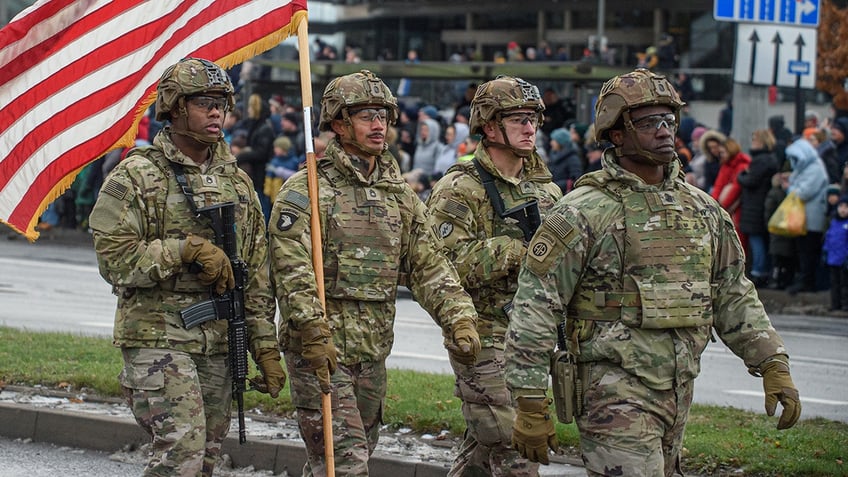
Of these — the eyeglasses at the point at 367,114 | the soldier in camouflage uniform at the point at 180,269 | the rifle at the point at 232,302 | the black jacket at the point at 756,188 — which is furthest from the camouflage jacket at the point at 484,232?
the black jacket at the point at 756,188

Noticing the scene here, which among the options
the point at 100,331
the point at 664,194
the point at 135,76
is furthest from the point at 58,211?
→ the point at 664,194

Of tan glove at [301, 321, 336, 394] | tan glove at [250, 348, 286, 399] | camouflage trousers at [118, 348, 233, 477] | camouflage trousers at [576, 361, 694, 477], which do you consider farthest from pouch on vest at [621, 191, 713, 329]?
camouflage trousers at [118, 348, 233, 477]

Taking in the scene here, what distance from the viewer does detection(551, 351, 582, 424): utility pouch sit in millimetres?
5363

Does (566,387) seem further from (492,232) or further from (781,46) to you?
(781,46)

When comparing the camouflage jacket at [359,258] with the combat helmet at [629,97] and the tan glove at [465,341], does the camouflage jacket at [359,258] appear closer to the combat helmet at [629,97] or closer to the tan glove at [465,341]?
the tan glove at [465,341]

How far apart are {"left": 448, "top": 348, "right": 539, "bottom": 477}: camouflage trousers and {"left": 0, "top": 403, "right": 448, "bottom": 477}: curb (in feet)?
2.63

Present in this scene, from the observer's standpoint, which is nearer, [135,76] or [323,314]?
[323,314]

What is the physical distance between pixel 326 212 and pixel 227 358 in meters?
0.81

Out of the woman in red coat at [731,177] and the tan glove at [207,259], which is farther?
the woman in red coat at [731,177]

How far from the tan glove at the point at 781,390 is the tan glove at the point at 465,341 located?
4.74ft

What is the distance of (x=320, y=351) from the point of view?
20.2ft

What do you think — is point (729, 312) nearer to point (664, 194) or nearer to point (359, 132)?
point (664, 194)

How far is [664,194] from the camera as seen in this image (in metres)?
5.45

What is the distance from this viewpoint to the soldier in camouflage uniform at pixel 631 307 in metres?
5.29
